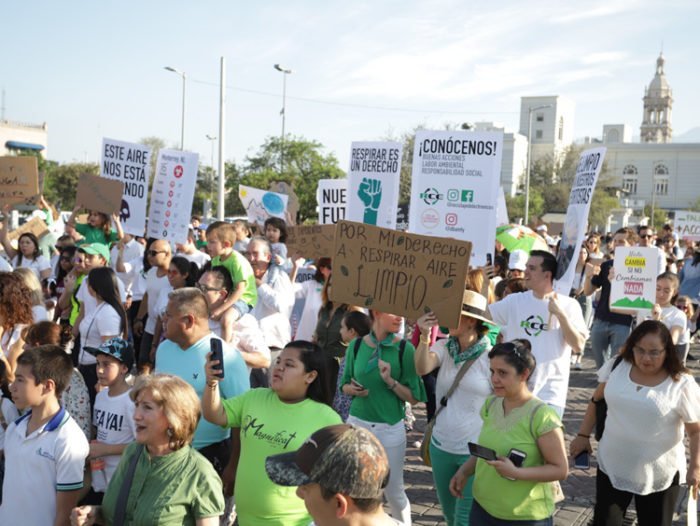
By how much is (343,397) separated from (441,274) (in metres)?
1.45

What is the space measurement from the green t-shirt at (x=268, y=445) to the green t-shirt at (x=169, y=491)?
32 cm

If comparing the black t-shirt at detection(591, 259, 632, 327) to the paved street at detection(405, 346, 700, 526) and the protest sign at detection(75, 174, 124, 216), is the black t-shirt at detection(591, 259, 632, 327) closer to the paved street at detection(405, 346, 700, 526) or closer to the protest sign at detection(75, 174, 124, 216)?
the paved street at detection(405, 346, 700, 526)

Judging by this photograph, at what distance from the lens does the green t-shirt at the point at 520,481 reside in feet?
12.6

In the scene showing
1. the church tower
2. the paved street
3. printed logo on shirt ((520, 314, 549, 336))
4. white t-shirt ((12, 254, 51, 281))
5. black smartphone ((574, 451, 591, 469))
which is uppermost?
the church tower

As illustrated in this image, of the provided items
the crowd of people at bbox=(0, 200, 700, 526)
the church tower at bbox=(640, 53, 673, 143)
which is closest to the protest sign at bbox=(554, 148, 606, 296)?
Answer: the crowd of people at bbox=(0, 200, 700, 526)

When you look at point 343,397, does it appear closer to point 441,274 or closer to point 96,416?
point 441,274

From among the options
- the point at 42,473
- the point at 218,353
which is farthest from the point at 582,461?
the point at 42,473

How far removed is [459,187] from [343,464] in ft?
15.7

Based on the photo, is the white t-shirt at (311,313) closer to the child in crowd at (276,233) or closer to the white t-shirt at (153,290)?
the white t-shirt at (153,290)

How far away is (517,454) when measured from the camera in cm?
381

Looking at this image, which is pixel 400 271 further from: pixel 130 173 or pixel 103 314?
pixel 130 173

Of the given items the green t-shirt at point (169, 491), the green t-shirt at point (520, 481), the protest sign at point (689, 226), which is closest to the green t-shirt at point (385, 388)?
A: the green t-shirt at point (520, 481)

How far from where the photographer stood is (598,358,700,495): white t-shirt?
4.36 metres

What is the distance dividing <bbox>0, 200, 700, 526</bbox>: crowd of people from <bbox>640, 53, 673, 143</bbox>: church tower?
475ft
